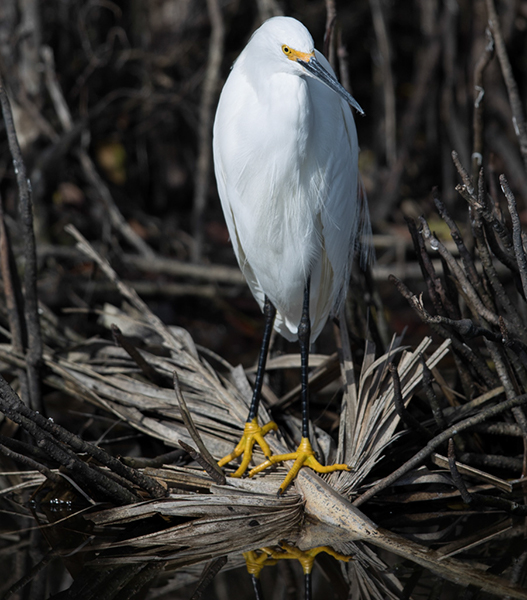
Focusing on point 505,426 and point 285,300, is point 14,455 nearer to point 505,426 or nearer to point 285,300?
point 285,300

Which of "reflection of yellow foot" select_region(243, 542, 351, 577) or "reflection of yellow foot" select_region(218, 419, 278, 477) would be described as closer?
"reflection of yellow foot" select_region(243, 542, 351, 577)

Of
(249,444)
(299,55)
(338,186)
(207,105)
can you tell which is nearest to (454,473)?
(249,444)

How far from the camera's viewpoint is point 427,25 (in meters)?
4.59

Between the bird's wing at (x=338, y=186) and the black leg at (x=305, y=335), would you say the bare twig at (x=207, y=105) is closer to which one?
the bird's wing at (x=338, y=186)

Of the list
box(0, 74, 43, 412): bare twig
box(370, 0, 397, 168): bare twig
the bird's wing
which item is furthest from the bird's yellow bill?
box(370, 0, 397, 168): bare twig

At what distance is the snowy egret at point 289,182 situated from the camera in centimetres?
202

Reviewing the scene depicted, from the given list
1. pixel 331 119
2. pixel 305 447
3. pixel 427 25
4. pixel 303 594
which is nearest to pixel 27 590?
pixel 303 594

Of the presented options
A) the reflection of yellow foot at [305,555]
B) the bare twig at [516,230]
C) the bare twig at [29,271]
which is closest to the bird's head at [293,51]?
the bare twig at [516,230]

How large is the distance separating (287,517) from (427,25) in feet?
12.2

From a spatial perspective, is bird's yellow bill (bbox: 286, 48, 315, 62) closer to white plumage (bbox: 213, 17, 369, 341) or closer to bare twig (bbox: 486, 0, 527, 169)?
white plumage (bbox: 213, 17, 369, 341)

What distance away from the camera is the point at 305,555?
1829 millimetres

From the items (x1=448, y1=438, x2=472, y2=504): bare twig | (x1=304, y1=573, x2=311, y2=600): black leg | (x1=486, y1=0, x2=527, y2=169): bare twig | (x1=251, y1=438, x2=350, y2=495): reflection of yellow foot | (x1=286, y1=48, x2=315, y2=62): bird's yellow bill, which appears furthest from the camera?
(x1=486, y1=0, x2=527, y2=169): bare twig

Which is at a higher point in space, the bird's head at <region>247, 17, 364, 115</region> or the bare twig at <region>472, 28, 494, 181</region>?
the bird's head at <region>247, 17, 364, 115</region>

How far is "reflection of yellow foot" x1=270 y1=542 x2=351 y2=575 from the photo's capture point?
5.91 ft
